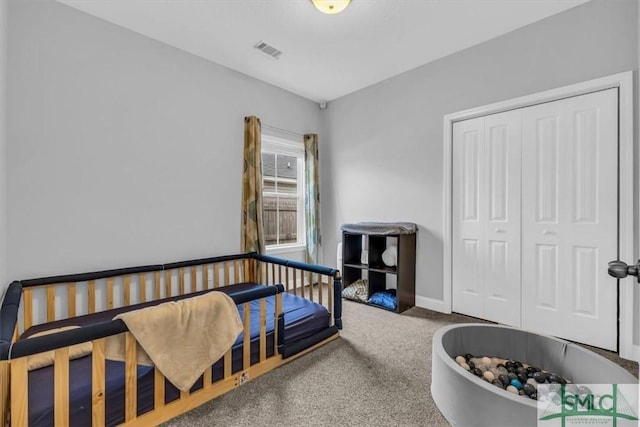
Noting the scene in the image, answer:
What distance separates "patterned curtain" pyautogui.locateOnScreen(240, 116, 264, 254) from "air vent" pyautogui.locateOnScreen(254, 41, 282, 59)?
642mm

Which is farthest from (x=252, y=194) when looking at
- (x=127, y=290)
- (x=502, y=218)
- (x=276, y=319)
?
(x=502, y=218)

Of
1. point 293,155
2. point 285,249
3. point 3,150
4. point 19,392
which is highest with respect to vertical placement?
point 293,155

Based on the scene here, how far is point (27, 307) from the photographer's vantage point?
195 centimetres

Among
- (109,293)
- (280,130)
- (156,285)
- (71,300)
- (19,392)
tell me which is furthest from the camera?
(280,130)

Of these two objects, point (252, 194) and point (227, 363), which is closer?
point (227, 363)

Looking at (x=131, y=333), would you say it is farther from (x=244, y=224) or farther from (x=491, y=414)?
(x=244, y=224)

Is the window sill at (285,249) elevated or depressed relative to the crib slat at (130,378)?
elevated

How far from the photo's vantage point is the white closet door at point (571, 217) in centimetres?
211

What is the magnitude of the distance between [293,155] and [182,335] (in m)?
2.73

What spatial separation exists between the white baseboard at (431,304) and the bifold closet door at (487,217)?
0.13 metres

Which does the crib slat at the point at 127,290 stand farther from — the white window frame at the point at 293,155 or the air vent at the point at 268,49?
the air vent at the point at 268,49

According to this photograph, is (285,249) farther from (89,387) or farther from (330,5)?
(330,5)

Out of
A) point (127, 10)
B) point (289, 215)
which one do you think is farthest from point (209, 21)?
point (289, 215)

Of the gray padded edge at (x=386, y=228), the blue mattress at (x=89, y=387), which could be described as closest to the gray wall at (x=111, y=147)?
the blue mattress at (x=89, y=387)
